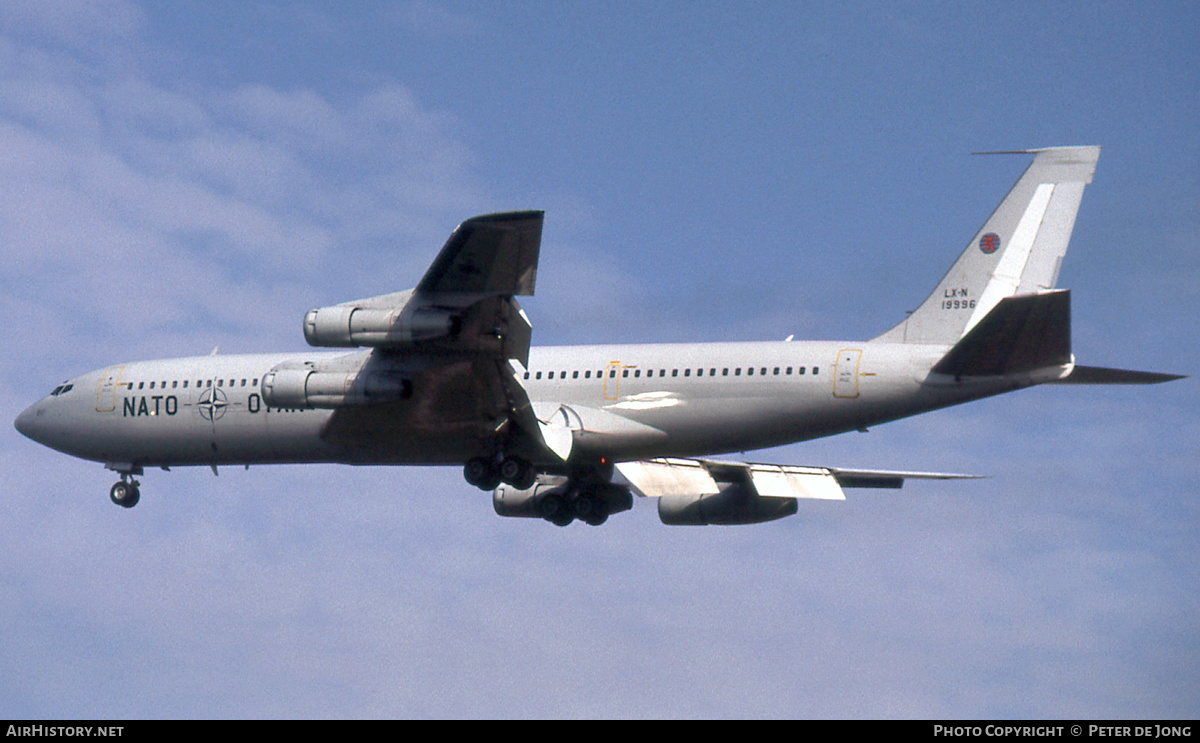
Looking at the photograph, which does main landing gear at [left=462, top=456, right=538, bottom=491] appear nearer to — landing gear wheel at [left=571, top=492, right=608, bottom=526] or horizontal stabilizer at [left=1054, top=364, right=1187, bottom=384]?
landing gear wheel at [left=571, top=492, right=608, bottom=526]

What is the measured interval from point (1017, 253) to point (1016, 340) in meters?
5.20

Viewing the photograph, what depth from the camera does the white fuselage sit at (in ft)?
94.9

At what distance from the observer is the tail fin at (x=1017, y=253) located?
30.7m

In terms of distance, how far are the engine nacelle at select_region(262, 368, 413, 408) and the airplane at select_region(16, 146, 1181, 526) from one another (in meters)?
0.04

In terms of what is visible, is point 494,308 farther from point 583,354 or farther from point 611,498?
point 611,498

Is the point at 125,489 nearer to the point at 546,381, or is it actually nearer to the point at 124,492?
the point at 124,492

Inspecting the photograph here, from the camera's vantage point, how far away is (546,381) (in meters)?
31.8

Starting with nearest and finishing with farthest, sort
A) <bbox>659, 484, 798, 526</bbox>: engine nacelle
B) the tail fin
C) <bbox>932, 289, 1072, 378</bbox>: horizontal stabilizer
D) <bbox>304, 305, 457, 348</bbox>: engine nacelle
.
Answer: <bbox>932, 289, 1072, 378</bbox>: horizontal stabilizer, <bbox>304, 305, 457, 348</bbox>: engine nacelle, the tail fin, <bbox>659, 484, 798, 526</bbox>: engine nacelle

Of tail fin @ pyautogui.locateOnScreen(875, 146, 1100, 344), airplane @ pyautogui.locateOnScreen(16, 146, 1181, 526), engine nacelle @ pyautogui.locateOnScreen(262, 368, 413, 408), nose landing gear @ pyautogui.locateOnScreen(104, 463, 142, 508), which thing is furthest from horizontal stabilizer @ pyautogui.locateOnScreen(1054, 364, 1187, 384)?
nose landing gear @ pyautogui.locateOnScreen(104, 463, 142, 508)

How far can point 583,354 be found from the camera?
105 ft

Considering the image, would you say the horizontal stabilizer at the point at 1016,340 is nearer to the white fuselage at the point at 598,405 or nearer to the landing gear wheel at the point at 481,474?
the white fuselage at the point at 598,405

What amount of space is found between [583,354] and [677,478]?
21.0 ft

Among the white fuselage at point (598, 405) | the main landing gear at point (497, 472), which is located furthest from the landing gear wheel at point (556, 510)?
the main landing gear at point (497, 472)

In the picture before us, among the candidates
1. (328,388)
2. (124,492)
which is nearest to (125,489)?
(124,492)
